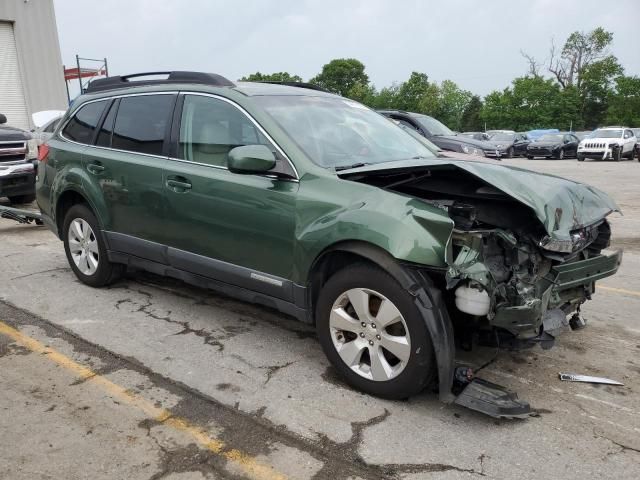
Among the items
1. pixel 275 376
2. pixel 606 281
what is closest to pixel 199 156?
pixel 275 376

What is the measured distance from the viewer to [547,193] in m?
3.11

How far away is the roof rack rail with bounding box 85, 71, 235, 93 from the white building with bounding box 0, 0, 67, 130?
1545cm

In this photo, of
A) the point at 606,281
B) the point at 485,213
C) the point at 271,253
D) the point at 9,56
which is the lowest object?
the point at 606,281

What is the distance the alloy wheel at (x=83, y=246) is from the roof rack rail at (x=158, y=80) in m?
1.27

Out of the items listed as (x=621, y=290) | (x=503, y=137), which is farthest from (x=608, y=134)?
(x=621, y=290)

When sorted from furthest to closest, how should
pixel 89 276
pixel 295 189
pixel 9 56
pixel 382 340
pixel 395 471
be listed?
pixel 9 56
pixel 89 276
pixel 295 189
pixel 382 340
pixel 395 471

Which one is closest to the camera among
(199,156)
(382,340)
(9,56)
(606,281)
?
(382,340)

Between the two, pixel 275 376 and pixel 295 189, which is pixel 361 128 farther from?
pixel 275 376

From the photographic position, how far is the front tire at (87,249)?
4.99m

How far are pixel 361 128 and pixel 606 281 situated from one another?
10.4ft

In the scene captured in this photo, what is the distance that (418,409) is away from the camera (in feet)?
10.2

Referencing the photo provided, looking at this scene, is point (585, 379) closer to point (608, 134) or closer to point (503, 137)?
point (608, 134)

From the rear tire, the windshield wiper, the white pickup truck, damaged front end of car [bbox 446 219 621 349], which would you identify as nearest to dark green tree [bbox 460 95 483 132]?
the white pickup truck

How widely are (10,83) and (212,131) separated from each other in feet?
58.5
